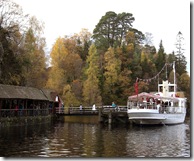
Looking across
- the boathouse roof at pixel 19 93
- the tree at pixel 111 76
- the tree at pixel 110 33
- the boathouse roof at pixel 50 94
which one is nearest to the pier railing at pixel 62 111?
the boathouse roof at pixel 19 93

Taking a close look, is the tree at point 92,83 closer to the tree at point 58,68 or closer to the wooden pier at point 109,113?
the wooden pier at point 109,113

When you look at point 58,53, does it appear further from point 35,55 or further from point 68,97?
point 68,97

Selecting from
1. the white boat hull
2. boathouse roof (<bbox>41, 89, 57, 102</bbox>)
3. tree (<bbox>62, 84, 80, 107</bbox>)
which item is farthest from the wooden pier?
boathouse roof (<bbox>41, 89, 57, 102</bbox>)

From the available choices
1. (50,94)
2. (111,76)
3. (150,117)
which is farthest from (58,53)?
(150,117)

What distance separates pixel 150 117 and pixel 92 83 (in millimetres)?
4582

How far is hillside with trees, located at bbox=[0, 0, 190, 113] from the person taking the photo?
22.3 m

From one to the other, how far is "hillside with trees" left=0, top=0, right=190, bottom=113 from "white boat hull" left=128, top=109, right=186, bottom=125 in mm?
1684

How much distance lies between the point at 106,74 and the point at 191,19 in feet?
48.5

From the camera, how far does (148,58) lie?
26.3 metres

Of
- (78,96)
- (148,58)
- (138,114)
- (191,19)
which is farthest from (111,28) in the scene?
(191,19)

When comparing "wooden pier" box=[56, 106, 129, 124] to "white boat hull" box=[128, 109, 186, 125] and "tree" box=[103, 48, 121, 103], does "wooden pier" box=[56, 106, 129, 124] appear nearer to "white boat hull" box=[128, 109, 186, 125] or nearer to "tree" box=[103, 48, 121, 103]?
"tree" box=[103, 48, 121, 103]

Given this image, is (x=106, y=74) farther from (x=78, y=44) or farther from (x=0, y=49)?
(x=78, y=44)

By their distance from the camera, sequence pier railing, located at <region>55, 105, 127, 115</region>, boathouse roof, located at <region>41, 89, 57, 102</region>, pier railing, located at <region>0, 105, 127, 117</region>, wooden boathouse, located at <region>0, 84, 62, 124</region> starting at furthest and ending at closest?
boathouse roof, located at <region>41, 89, 57, 102</region> < pier railing, located at <region>55, 105, 127, 115</region> < pier railing, located at <region>0, 105, 127, 117</region> < wooden boathouse, located at <region>0, 84, 62, 124</region>

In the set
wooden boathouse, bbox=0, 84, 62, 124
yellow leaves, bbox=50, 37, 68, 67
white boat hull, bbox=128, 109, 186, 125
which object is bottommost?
white boat hull, bbox=128, 109, 186, 125
